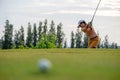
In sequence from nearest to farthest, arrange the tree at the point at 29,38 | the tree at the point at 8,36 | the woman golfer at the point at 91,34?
the woman golfer at the point at 91,34 → the tree at the point at 8,36 → the tree at the point at 29,38

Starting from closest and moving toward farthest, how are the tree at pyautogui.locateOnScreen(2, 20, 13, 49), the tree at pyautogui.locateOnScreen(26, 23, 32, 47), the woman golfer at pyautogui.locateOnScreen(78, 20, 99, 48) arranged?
the woman golfer at pyautogui.locateOnScreen(78, 20, 99, 48)
the tree at pyautogui.locateOnScreen(2, 20, 13, 49)
the tree at pyautogui.locateOnScreen(26, 23, 32, 47)

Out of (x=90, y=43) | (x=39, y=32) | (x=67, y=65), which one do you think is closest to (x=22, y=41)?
(x=39, y=32)

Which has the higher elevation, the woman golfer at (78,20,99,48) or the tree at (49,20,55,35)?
the tree at (49,20,55,35)

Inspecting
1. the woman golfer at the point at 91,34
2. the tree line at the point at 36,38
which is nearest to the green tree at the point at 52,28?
the tree line at the point at 36,38

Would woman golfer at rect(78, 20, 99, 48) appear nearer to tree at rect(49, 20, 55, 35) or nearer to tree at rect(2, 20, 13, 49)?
tree at rect(2, 20, 13, 49)

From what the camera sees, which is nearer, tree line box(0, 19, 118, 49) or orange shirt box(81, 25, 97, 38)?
orange shirt box(81, 25, 97, 38)

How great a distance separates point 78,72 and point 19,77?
4.16 ft

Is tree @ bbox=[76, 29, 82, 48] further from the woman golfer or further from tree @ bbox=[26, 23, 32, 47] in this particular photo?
the woman golfer

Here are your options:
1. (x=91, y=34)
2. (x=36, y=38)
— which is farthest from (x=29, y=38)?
→ (x=91, y=34)

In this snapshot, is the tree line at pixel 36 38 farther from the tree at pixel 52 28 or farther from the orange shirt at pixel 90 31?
the orange shirt at pixel 90 31

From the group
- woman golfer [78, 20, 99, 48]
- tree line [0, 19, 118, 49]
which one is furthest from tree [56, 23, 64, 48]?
woman golfer [78, 20, 99, 48]

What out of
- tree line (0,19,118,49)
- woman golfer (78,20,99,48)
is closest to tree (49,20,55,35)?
tree line (0,19,118,49)

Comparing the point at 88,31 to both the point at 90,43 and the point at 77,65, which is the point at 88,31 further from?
the point at 77,65

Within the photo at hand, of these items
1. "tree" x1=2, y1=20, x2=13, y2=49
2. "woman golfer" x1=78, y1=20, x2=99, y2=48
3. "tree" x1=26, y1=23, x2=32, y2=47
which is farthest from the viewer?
"tree" x1=26, y1=23, x2=32, y2=47
